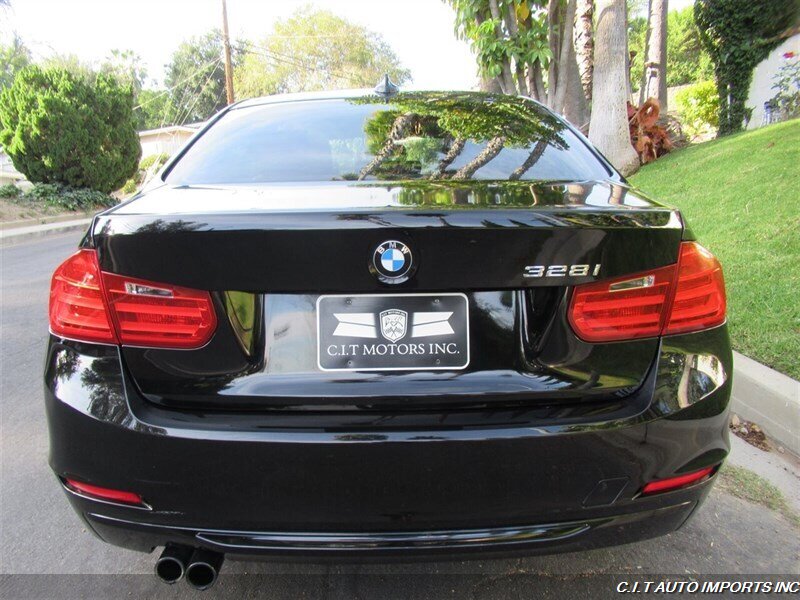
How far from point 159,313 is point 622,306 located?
116cm

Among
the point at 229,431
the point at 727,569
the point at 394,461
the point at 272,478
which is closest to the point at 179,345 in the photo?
the point at 229,431

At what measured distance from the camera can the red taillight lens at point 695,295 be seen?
1.52 meters

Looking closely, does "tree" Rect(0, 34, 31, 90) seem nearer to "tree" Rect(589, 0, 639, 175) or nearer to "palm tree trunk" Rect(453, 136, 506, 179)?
"tree" Rect(589, 0, 639, 175)

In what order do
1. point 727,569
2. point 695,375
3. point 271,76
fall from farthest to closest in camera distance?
point 271,76 < point 727,569 < point 695,375

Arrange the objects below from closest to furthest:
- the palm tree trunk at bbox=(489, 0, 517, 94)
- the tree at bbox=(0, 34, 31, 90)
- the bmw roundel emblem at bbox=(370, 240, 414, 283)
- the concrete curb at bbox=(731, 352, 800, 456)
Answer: the bmw roundel emblem at bbox=(370, 240, 414, 283) < the concrete curb at bbox=(731, 352, 800, 456) < the palm tree trunk at bbox=(489, 0, 517, 94) < the tree at bbox=(0, 34, 31, 90)

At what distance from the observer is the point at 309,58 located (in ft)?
147

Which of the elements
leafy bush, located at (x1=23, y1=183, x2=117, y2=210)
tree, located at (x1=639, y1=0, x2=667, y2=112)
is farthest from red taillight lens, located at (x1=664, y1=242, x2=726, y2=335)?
tree, located at (x1=639, y1=0, x2=667, y2=112)

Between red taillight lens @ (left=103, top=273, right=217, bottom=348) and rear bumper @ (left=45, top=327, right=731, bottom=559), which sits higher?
red taillight lens @ (left=103, top=273, right=217, bottom=348)

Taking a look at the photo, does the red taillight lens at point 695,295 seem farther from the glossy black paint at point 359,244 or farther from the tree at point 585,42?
the tree at point 585,42

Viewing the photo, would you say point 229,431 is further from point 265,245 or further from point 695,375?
point 695,375

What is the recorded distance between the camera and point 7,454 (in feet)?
9.51

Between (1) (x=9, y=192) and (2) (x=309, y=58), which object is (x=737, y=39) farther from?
(2) (x=309, y=58)

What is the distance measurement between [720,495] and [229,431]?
2166 mm

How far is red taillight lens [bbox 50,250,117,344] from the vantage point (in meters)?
1.48
